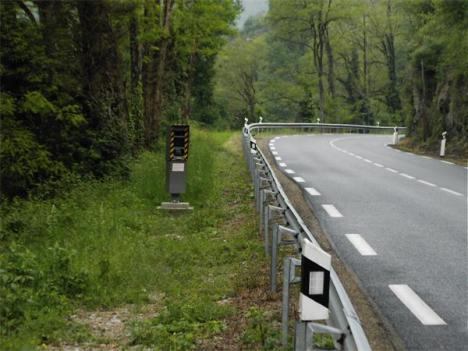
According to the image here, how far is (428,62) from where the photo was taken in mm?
31422

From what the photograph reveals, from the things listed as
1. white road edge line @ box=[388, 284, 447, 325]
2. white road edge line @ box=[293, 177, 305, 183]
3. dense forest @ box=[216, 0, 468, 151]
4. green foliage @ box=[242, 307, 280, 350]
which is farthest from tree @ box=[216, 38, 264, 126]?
green foliage @ box=[242, 307, 280, 350]

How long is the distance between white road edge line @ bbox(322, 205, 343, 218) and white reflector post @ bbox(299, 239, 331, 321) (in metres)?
6.95

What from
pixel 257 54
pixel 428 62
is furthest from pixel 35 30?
pixel 257 54

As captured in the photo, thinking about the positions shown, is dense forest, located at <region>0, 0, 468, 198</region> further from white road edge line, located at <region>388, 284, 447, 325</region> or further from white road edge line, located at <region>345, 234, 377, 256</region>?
white road edge line, located at <region>388, 284, 447, 325</region>

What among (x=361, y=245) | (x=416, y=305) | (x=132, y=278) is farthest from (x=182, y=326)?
(x=361, y=245)

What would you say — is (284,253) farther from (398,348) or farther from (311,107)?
(311,107)

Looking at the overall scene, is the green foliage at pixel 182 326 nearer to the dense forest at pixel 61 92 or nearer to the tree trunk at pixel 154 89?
the dense forest at pixel 61 92

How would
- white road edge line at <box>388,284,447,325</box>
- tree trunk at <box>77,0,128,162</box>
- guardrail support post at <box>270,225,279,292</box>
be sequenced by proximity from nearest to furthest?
white road edge line at <box>388,284,447,325</box> < guardrail support post at <box>270,225,279,292</box> < tree trunk at <box>77,0,128,162</box>

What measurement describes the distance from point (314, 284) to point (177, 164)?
332 inches

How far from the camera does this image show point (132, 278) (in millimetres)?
7391

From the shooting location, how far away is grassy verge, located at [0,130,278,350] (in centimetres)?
557

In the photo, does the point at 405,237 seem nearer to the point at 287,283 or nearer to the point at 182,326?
the point at 182,326

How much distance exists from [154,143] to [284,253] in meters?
16.6

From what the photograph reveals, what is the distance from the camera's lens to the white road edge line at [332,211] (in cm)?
1116
